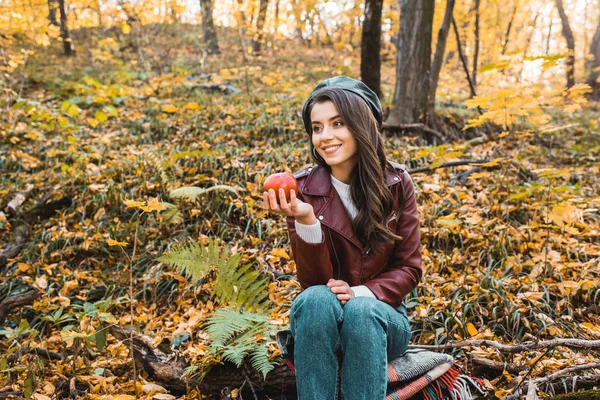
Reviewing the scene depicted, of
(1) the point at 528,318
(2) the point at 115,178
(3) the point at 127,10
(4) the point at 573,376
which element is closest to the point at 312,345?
(4) the point at 573,376

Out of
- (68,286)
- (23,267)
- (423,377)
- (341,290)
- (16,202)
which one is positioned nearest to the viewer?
(341,290)

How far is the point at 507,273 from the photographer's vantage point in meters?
3.44

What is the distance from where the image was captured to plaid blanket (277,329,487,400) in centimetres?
198

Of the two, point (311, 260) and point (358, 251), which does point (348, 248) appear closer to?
point (358, 251)

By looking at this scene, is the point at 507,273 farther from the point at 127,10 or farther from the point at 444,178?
the point at 127,10

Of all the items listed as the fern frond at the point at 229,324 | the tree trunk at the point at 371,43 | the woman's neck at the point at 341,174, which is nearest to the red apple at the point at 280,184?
the woman's neck at the point at 341,174

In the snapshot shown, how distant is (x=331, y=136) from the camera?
80.3 inches

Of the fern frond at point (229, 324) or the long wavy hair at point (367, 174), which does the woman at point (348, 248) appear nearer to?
the long wavy hair at point (367, 174)

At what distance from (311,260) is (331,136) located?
2.03 feet

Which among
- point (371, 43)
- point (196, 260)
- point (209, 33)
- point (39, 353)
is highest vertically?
point (209, 33)

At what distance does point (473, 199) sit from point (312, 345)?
350 centimetres

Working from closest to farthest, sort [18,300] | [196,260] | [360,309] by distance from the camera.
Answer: [360,309], [196,260], [18,300]

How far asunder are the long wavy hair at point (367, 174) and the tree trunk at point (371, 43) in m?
4.54

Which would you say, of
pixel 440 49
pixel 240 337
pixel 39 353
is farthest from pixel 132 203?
pixel 440 49
